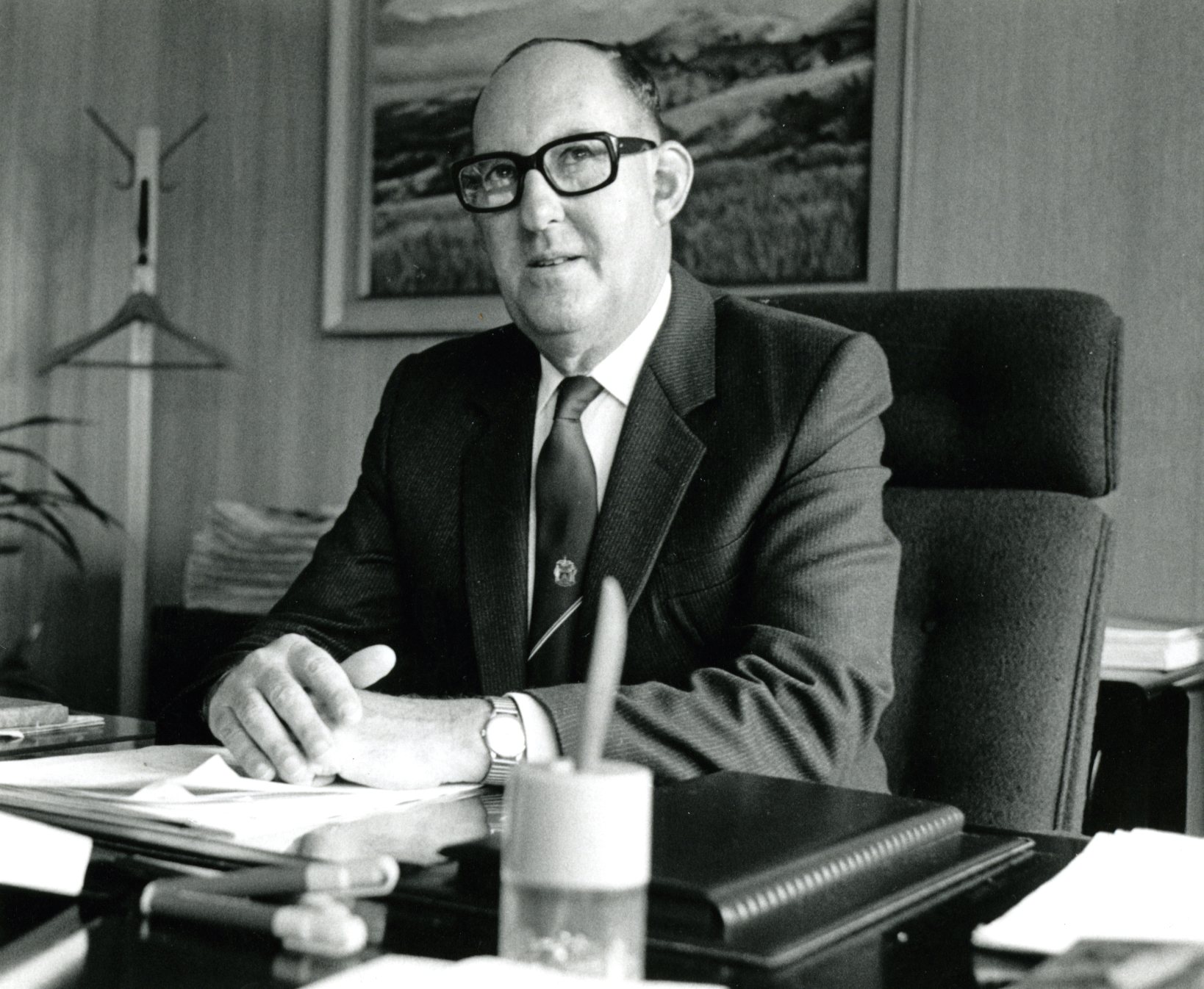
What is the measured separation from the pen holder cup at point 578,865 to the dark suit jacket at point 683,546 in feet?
2.18

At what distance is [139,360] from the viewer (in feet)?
11.3

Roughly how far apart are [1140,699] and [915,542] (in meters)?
0.49

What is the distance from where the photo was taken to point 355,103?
3.25m

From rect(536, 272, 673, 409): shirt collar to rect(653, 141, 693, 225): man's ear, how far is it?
100 mm

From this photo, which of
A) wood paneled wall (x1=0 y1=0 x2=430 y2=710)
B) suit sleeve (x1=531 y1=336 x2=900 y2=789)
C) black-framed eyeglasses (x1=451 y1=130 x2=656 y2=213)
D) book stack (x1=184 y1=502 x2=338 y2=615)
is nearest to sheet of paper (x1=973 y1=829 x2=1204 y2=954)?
suit sleeve (x1=531 y1=336 x2=900 y2=789)

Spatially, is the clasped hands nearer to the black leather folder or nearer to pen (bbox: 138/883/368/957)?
the black leather folder

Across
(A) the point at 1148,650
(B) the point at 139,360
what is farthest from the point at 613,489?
(B) the point at 139,360

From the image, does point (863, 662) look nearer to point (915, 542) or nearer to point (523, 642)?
point (915, 542)

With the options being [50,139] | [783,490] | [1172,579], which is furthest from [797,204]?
[50,139]

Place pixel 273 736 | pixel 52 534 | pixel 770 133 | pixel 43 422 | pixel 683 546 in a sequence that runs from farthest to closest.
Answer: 1. pixel 52 534
2. pixel 43 422
3. pixel 770 133
4. pixel 683 546
5. pixel 273 736

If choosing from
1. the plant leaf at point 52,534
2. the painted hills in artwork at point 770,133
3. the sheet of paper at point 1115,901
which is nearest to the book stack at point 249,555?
the plant leaf at point 52,534

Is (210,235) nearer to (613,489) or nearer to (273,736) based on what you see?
(613,489)

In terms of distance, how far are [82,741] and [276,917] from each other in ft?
2.36

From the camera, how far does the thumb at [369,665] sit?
4.18 feet
